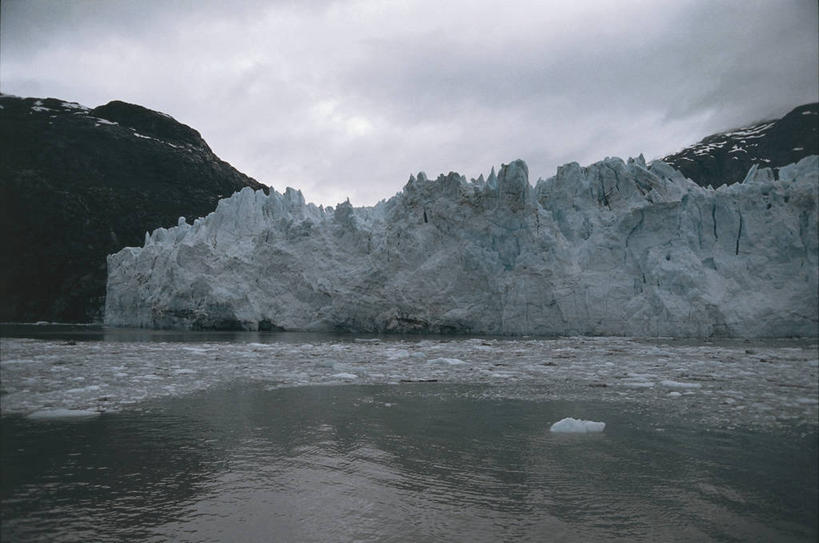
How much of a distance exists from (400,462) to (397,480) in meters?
0.43

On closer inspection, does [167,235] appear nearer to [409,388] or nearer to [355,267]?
[355,267]

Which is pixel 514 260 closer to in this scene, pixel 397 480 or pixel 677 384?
pixel 677 384

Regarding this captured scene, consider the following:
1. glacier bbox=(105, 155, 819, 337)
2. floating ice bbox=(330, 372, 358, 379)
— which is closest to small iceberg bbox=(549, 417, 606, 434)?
floating ice bbox=(330, 372, 358, 379)

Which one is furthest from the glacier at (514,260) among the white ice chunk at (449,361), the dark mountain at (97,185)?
the white ice chunk at (449,361)

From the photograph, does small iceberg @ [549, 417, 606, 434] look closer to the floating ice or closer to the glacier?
the floating ice

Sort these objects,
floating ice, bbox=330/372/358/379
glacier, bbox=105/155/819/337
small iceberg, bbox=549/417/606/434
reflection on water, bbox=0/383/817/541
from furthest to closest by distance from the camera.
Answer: glacier, bbox=105/155/819/337 → floating ice, bbox=330/372/358/379 → small iceberg, bbox=549/417/606/434 → reflection on water, bbox=0/383/817/541

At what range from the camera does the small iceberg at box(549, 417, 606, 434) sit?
16.4ft

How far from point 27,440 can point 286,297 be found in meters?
24.9

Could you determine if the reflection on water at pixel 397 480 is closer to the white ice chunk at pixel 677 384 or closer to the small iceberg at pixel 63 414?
the small iceberg at pixel 63 414

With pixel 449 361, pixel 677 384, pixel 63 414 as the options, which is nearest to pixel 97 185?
pixel 449 361

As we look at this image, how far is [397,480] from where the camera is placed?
12.4ft

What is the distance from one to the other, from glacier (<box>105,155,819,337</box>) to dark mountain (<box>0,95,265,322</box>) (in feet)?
30.7

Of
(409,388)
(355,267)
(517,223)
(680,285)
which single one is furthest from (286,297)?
(409,388)

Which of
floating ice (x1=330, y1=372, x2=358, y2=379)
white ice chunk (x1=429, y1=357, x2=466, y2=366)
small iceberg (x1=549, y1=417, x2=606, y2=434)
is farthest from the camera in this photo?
white ice chunk (x1=429, y1=357, x2=466, y2=366)
